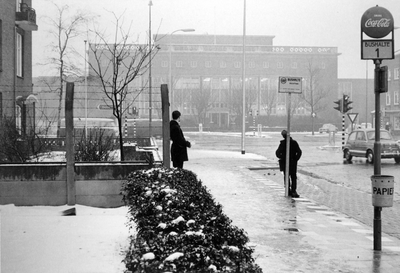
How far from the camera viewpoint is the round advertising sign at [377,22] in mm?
7938

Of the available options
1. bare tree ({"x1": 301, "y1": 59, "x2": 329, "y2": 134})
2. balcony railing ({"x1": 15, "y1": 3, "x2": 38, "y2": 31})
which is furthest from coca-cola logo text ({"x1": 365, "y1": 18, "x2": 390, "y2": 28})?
bare tree ({"x1": 301, "y1": 59, "x2": 329, "y2": 134})

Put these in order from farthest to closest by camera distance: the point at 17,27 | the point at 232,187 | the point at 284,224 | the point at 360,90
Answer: the point at 360,90 < the point at 17,27 < the point at 232,187 < the point at 284,224

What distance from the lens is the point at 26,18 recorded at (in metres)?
25.8

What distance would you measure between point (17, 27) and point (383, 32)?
2182 centimetres

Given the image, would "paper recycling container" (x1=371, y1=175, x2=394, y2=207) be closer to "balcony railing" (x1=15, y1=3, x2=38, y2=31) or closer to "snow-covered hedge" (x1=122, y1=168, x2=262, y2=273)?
"snow-covered hedge" (x1=122, y1=168, x2=262, y2=273)

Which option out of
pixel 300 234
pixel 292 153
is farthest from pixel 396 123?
pixel 300 234

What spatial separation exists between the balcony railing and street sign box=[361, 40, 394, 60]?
2080cm

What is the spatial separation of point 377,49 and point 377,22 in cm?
37

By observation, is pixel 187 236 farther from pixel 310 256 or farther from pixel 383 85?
pixel 383 85

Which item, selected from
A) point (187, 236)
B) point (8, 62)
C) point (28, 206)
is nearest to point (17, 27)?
point (8, 62)

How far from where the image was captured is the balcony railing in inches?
1014

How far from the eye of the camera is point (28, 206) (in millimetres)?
9758

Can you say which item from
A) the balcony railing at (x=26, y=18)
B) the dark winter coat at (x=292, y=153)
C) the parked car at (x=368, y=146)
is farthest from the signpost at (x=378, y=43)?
the balcony railing at (x=26, y=18)

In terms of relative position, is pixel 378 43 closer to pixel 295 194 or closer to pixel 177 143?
pixel 177 143
